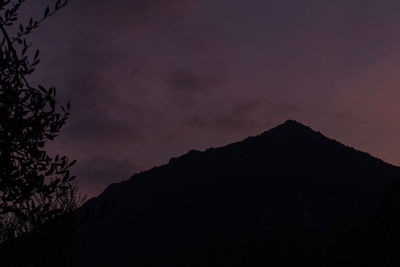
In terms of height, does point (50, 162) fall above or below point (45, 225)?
above

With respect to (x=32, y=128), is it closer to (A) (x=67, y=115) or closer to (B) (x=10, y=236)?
(A) (x=67, y=115)

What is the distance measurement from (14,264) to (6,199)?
3567mm

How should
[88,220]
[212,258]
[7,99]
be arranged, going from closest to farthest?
[7,99] → [88,220] → [212,258]

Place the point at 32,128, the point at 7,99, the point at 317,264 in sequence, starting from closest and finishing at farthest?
1. the point at 7,99
2. the point at 32,128
3. the point at 317,264

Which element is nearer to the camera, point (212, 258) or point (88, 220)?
point (88, 220)

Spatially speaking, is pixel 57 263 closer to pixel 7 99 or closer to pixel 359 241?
pixel 7 99

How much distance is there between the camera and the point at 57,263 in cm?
2578

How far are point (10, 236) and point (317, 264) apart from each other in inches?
1944

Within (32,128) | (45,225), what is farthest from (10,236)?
(32,128)

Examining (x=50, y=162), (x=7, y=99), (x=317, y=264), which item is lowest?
(x=317, y=264)

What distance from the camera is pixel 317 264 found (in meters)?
56.1

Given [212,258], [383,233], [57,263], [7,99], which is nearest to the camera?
[7,99]

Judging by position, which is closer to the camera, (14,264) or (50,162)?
(50,162)

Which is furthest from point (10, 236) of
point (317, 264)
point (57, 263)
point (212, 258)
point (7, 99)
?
point (317, 264)
